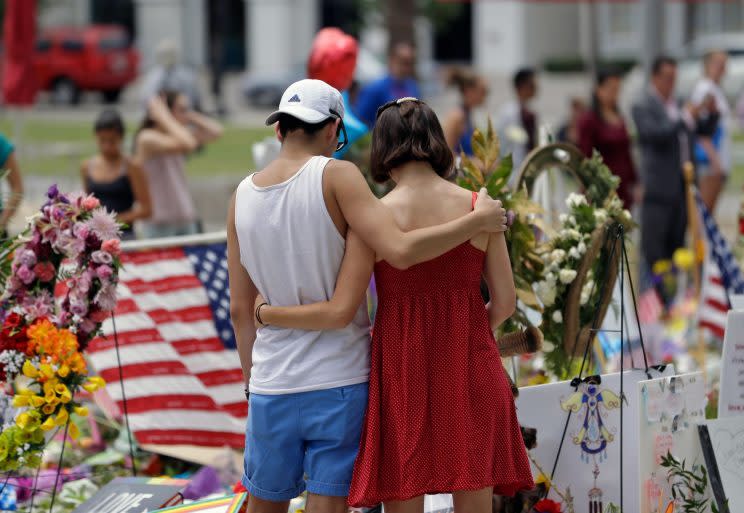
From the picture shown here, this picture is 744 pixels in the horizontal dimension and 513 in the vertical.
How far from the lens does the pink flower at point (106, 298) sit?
432 cm

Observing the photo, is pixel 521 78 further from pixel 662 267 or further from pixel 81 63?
pixel 81 63

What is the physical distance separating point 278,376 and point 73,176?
1293 cm

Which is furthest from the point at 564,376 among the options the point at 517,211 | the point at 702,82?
the point at 702,82

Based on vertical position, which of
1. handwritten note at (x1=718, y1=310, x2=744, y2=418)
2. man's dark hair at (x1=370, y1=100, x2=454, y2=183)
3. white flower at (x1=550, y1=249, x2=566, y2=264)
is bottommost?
handwritten note at (x1=718, y1=310, x2=744, y2=418)

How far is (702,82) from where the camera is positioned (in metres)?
10.6

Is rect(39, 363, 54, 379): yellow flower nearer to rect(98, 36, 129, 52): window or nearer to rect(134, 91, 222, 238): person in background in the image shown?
rect(134, 91, 222, 238): person in background

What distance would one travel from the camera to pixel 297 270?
12.1ft

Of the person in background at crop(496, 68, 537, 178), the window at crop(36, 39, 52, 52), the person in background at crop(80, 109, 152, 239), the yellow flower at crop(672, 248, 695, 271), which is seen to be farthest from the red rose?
the window at crop(36, 39, 52, 52)

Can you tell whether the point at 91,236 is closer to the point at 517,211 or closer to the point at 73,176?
the point at 517,211

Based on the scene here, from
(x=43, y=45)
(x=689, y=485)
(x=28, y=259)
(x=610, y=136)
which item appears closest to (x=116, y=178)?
(x=610, y=136)

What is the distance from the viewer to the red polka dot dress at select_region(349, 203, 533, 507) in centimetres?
365

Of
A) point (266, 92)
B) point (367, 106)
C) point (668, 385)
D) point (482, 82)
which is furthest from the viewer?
point (266, 92)

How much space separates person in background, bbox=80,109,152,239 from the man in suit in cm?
336

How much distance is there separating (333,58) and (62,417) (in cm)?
233
